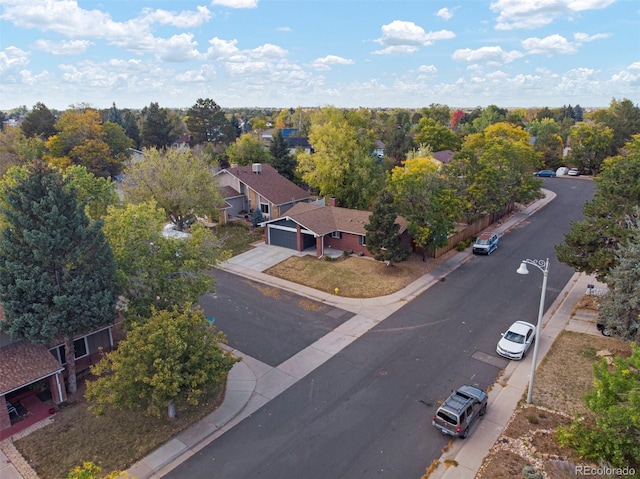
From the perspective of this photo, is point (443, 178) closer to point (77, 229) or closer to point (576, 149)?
point (77, 229)

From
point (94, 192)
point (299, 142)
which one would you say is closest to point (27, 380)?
point (94, 192)

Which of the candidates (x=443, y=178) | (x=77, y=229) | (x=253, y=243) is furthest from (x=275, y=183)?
(x=77, y=229)

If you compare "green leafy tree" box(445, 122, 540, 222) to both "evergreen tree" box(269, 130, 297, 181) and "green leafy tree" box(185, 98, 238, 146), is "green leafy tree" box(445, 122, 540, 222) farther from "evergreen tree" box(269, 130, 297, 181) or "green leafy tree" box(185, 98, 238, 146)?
"green leafy tree" box(185, 98, 238, 146)

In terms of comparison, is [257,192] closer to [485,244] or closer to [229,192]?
[229,192]

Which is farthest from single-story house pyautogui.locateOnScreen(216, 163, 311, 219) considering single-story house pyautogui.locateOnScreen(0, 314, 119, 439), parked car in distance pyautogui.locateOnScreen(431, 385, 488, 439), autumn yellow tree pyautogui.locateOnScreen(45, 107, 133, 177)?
parked car in distance pyautogui.locateOnScreen(431, 385, 488, 439)

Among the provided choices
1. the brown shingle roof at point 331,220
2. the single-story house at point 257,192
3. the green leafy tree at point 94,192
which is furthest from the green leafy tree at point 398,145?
the green leafy tree at point 94,192

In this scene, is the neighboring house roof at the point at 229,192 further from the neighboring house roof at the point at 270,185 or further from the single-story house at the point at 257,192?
the neighboring house roof at the point at 270,185
